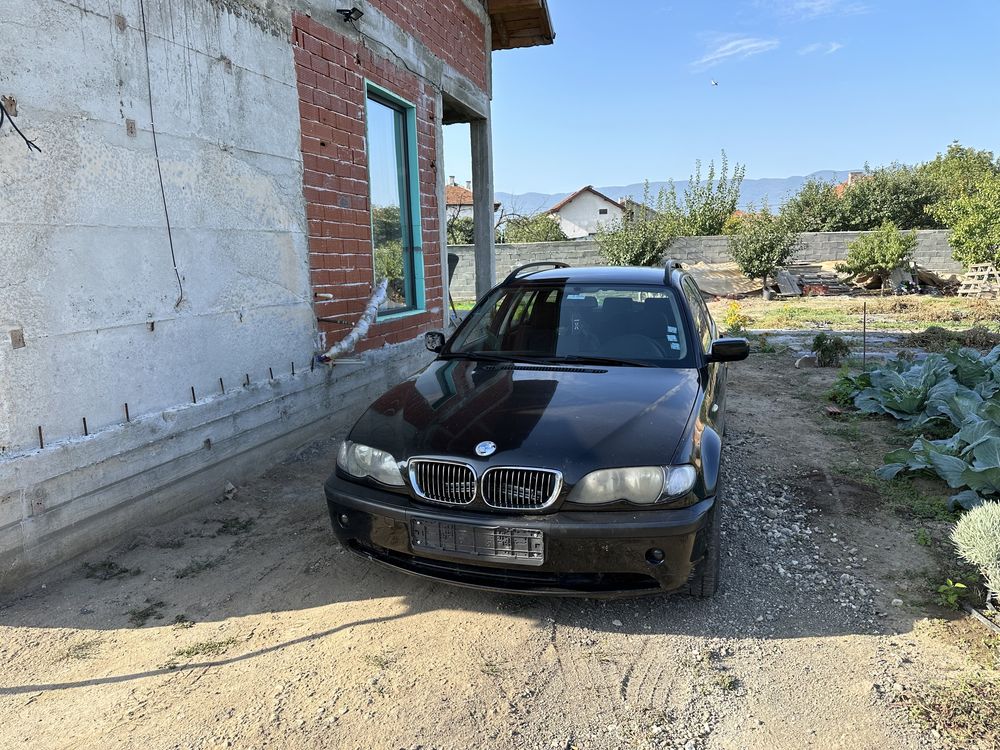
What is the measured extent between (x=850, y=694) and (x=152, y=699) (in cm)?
259

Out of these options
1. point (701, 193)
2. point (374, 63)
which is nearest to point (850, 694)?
point (374, 63)

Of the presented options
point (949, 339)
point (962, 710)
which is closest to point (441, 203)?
point (962, 710)

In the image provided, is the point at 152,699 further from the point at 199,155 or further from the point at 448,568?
the point at 199,155

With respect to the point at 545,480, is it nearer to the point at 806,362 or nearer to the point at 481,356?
the point at 481,356

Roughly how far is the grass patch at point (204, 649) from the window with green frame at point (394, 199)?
430 cm

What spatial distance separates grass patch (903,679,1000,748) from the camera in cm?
220

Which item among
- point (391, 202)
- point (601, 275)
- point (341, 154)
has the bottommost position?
point (601, 275)

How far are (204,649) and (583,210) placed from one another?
7473 cm

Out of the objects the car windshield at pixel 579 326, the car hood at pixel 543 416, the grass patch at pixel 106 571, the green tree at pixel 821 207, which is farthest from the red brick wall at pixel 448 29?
the green tree at pixel 821 207

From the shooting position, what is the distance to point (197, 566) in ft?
11.3

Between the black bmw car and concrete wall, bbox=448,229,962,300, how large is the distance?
1860cm

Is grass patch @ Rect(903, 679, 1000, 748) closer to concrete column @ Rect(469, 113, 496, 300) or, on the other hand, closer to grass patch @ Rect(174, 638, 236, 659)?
grass patch @ Rect(174, 638, 236, 659)

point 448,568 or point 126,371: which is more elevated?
point 126,371

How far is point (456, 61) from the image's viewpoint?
8.62 m
